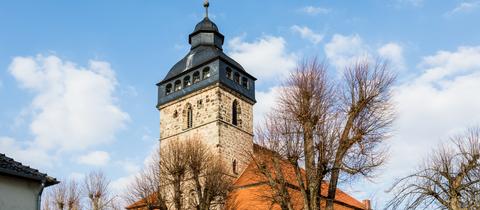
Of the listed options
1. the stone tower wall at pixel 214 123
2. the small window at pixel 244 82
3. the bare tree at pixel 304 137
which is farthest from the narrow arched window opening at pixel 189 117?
the bare tree at pixel 304 137

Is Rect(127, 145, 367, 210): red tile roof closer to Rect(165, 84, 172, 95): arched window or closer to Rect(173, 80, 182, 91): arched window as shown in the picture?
Rect(173, 80, 182, 91): arched window

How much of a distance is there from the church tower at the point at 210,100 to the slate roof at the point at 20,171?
1912 centimetres

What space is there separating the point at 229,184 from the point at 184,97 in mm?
10640

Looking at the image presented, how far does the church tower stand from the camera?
34.4 meters

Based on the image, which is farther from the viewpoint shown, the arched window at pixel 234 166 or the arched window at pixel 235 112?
the arched window at pixel 235 112

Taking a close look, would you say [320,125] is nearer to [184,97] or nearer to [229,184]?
[229,184]

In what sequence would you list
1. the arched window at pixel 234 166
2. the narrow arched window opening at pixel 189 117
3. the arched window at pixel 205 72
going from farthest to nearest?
1. the narrow arched window opening at pixel 189 117
2. the arched window at pixel 205 72
3. the arched window at pixel 234 166

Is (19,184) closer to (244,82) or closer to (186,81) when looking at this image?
(186,81)

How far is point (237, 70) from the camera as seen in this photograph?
3678cm

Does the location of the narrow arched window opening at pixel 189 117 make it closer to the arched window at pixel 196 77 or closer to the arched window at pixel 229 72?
the arched window at pixel 196 77

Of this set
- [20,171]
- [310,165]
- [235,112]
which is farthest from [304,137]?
[235,112]

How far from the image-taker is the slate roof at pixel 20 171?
13.6 m

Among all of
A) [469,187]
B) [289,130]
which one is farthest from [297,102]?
[469,187]

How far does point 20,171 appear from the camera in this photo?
13961 millimetres
